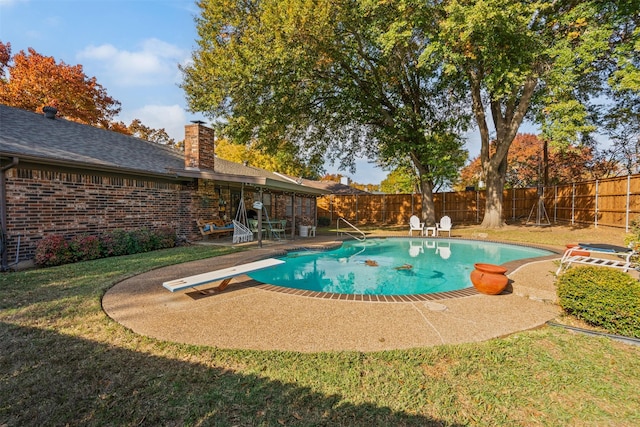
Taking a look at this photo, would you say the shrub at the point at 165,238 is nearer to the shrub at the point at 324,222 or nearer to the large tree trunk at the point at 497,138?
the shrub at the point at 324,222

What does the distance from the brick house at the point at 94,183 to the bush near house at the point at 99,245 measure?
49cm

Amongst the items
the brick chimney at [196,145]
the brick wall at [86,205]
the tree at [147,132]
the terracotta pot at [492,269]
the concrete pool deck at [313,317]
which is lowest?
the concrete pool deck at [313,317]

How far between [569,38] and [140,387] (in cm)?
1625

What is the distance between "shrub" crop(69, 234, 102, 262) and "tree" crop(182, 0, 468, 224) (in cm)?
669

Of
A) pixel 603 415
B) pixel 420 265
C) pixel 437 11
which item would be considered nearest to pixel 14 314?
pixel 603 415

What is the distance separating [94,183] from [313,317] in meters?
8.07

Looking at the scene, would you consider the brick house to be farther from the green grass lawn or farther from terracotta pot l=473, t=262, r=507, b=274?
terracotta pot l=473, t=262, r=507, b=274

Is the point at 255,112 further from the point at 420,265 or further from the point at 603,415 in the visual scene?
the point at 603,415

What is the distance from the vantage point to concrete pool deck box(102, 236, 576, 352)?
3318mm

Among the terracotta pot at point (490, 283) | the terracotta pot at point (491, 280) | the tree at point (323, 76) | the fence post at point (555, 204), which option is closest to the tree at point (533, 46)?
the tree at point (323, 76)

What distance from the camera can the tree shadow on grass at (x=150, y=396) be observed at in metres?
2.11

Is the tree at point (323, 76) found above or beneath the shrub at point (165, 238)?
above

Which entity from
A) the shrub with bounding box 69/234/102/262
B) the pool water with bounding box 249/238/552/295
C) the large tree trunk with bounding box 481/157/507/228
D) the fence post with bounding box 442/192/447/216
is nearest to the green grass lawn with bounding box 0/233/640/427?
the pool water with bounding box 249/238/552/295

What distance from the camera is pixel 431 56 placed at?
11.9 metres
